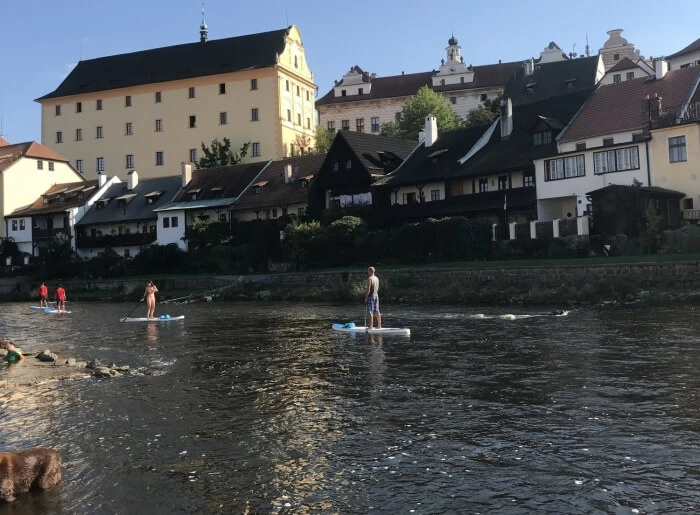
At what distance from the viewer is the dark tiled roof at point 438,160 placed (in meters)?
61.7

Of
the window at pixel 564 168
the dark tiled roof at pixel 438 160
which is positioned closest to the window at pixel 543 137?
the window at pixel 564 168

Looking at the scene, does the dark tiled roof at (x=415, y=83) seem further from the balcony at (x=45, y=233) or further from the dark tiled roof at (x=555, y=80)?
the balcony at (x=45, y=233)

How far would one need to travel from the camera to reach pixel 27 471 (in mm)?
9344

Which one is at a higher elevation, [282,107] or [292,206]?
[282,107]

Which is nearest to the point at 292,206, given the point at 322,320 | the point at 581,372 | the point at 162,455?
the point at 322,320

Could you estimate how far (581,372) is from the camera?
663 inches

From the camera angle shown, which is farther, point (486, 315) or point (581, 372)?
point (486, 315)

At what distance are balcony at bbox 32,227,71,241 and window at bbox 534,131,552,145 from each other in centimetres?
5414

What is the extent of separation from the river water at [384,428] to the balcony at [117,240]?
5701 cm

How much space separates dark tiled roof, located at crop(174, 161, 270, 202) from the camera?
3041 inches

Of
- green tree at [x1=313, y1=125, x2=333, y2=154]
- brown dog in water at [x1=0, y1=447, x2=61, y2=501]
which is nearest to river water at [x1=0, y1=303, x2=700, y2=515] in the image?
brown dog in water at [x1=0, y1=447, x2=61, y2=501]

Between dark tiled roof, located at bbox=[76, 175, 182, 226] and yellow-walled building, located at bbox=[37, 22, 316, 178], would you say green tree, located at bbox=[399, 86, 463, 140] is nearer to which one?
yellow-walled building, located at bbox=[37, 22, 316, 178]

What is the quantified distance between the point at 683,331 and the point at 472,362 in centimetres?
909

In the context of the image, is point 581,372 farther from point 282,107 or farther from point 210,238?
point 282,107
